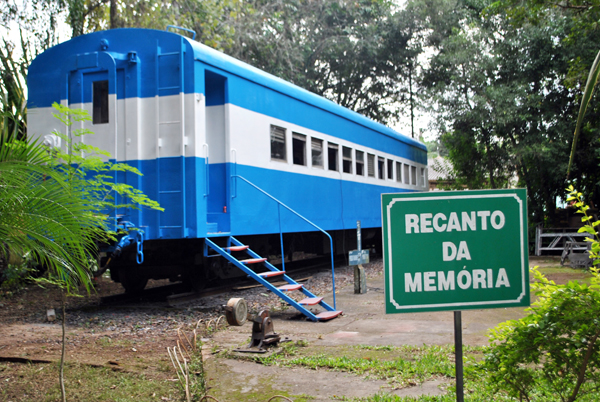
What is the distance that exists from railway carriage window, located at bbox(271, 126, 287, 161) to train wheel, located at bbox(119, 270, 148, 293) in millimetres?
2752

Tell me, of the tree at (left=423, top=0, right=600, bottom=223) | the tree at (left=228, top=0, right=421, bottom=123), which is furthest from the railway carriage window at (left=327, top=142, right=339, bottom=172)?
the tree at (left=228, top=0, right=421, bottom=123)

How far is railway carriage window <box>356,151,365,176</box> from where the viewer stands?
40.5 feet

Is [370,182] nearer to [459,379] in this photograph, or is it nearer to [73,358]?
[73,358]

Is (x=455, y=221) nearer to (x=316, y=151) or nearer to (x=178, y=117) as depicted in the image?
(x=178, y=117)

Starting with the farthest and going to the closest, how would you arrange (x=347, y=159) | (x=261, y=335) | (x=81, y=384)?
1. (x=347, y=159)
2. (x=261, y=335)
3. (x=81, y=384)

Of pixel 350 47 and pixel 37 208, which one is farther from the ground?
pixel 350 47

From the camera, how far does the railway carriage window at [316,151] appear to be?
10047 millimetres

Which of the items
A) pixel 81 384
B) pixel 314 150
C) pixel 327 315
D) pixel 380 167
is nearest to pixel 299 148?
pixel 314 150

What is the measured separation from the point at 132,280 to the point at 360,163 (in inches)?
235

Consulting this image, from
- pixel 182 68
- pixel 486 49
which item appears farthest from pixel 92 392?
pixel 486 49

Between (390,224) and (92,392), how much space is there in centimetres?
252

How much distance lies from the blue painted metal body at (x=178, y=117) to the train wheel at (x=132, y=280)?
5.33 ft

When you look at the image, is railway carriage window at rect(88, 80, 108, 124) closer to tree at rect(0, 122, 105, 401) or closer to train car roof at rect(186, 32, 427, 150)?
train car roof at rect(186, 32, 427, 150)

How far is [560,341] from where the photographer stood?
2.56m
